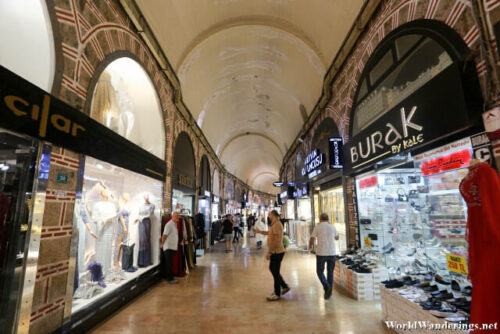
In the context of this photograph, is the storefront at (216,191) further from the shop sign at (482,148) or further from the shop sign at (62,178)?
the shop sign at (482,148)

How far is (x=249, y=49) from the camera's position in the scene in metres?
8.63

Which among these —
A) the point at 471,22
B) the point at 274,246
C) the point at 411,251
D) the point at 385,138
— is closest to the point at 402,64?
the point at 385,138

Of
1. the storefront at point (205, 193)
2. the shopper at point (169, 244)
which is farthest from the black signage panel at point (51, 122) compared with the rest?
the storefront at point (205, 193)

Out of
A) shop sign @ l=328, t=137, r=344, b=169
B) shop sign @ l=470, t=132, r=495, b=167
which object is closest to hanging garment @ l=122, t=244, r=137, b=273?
shop sign @ l=328, t=137, r=344, b=169

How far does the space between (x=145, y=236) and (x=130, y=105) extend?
3068 mm

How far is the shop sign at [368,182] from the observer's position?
496cm

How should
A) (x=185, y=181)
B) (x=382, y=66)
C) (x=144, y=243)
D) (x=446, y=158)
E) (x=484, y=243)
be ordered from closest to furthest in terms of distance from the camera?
(x=484, y=243) → (x=446, y=158) → (x=382, y=66) → (x=144, y=243) → (x=185, y=181)

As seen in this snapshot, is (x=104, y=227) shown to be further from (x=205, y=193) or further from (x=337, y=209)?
(x=205, y=193)

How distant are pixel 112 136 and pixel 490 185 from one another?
4.71 meters

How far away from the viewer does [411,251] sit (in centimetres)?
390

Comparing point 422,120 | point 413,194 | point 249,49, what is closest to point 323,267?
point 413,194

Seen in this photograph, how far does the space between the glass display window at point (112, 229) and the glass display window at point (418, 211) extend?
4.68m

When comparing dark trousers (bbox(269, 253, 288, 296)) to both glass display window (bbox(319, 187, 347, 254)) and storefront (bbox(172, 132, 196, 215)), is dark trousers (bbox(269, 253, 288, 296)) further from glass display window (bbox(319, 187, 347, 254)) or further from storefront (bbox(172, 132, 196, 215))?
storefront (bbox(172, 132, 196, 215))

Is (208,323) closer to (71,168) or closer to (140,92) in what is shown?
(71,168)
